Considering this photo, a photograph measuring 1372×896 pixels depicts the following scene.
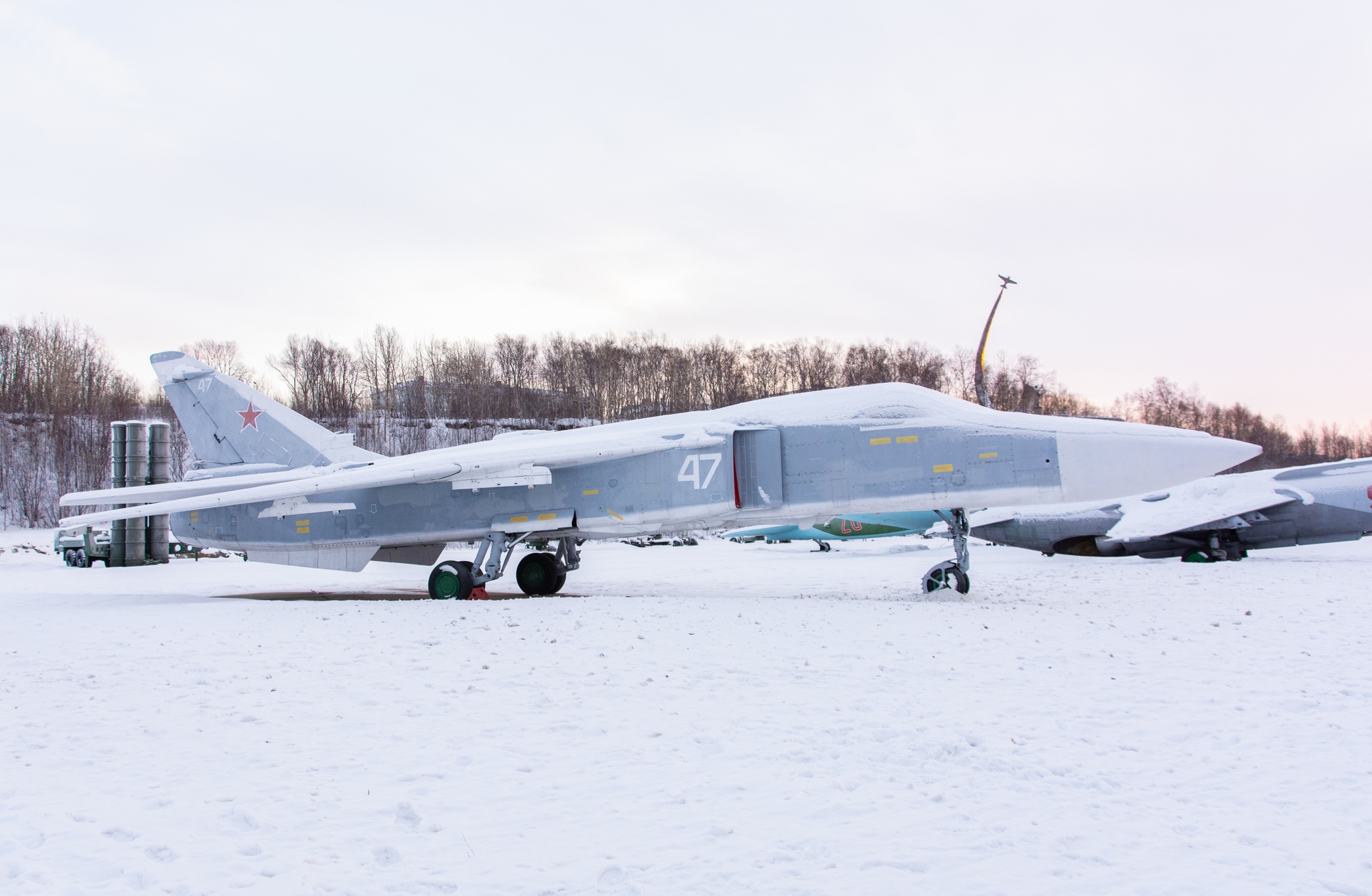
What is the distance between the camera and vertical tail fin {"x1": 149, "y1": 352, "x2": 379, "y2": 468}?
1416 cm

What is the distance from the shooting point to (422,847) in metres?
3.08

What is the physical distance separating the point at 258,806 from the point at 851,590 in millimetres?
9923

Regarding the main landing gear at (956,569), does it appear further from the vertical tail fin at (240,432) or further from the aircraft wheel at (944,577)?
the vertical tail fin at (240,432)

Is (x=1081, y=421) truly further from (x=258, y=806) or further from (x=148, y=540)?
(x=148, y=540)

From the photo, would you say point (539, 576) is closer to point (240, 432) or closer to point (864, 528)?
point (240, 432)

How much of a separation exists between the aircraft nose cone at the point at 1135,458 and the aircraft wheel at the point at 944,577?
1687 mm

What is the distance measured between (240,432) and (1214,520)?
18280 mm

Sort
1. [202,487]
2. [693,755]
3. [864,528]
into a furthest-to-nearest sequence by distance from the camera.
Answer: [864,528], [202,487], [693,755]

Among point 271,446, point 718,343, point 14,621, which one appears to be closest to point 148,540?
point 271,446

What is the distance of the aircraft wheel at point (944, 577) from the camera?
1090 cm

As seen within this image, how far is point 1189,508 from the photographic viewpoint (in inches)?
684

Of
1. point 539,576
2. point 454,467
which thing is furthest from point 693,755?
point 539,576

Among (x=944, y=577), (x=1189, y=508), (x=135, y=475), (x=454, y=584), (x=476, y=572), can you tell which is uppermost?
(x=135, y=475)

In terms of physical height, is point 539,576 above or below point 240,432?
below
